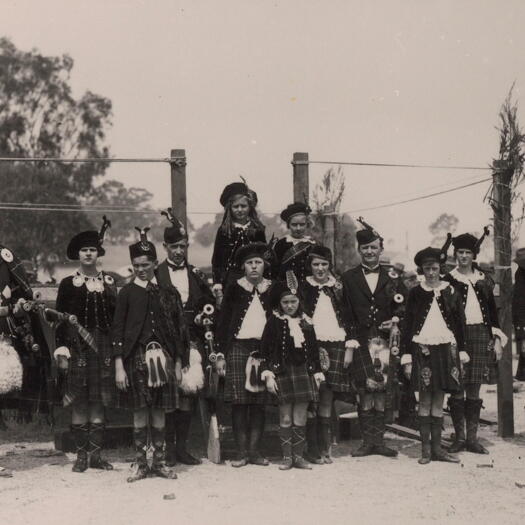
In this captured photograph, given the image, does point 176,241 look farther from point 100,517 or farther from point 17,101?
point 17,101

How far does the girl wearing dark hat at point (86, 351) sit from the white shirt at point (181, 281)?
64 centimetres

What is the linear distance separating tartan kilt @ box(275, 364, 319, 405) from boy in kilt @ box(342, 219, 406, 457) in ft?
1.82

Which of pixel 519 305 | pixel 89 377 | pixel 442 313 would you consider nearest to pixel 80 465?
pixel 89 377

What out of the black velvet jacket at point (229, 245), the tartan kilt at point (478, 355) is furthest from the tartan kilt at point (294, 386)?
the tartan kilt at point (478, 355)

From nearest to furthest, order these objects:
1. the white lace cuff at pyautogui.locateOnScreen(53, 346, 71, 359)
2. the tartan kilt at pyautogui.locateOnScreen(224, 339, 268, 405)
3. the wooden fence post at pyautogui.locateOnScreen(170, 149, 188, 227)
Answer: the white lace cuff at pyautogui.locateOnScreen(53, 346, 71, 359) → the tartan kilt at pyautogui.locateOnScreen(224, 339, 268, 405) → the wooden fence post at pyautogui.locateOnScreen(170, 149, 188, 227)

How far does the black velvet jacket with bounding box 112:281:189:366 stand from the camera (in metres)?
6.13

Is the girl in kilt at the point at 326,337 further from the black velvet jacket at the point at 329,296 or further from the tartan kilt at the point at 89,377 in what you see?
the tartan kilt at the point at 89,377

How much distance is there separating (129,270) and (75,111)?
31.9 meters

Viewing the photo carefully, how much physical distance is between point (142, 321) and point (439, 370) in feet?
8.08

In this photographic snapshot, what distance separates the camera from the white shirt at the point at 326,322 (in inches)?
266

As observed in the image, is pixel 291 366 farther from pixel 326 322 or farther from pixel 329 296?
pixel 329 296

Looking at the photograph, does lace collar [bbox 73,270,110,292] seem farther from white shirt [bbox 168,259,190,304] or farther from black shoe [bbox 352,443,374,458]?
black shoe [bbox 352,443,374,458]

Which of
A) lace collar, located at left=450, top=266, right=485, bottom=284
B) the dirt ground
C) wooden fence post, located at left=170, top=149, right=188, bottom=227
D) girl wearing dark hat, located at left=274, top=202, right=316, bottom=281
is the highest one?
wooden fence post, located at left=170, top=149, right=188, bottom=227

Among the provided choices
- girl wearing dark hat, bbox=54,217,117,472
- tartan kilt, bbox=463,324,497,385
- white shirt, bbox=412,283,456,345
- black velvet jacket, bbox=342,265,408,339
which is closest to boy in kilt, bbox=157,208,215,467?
girl wearing dark hat, bbox=54,217,117,472
